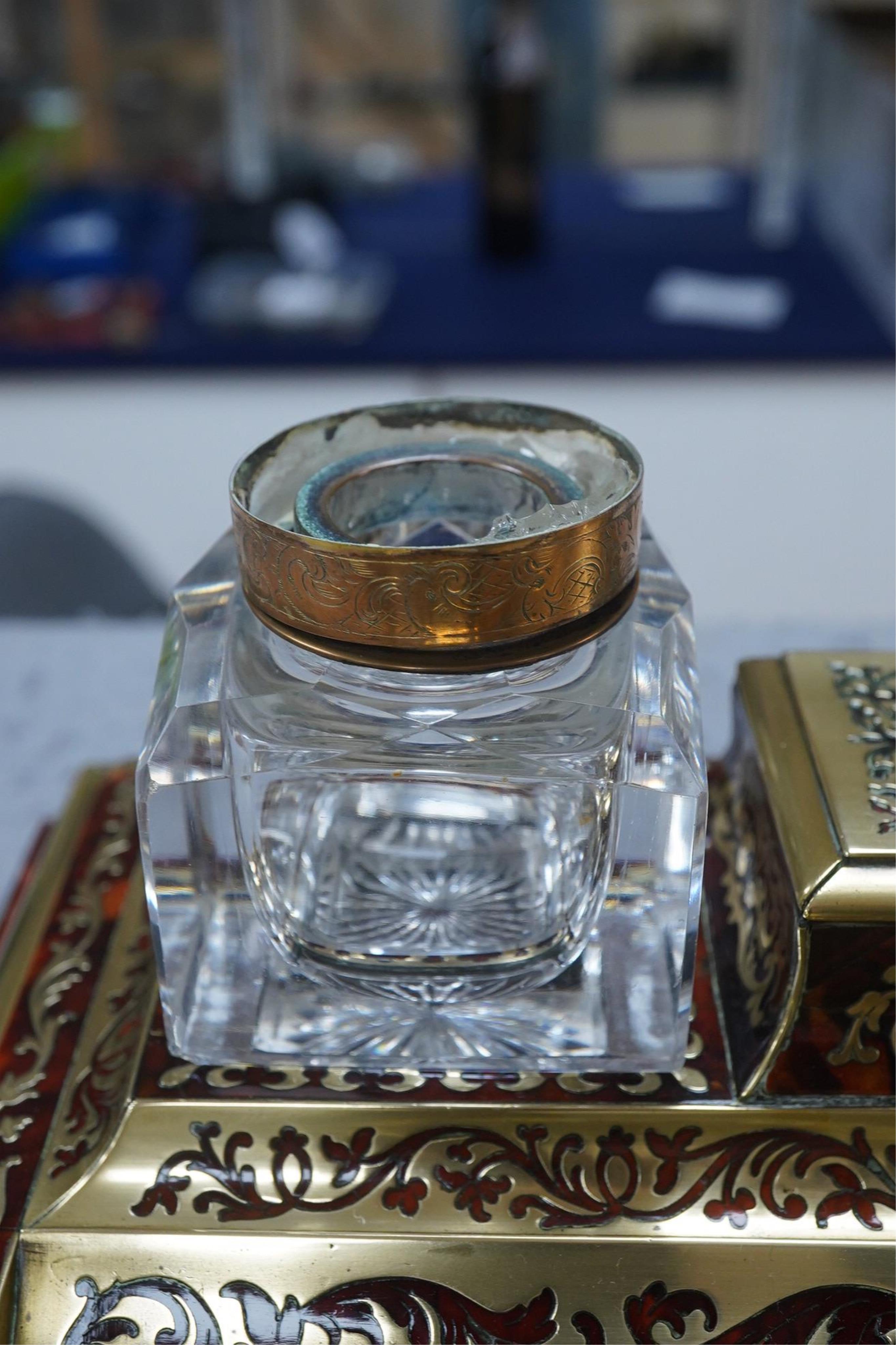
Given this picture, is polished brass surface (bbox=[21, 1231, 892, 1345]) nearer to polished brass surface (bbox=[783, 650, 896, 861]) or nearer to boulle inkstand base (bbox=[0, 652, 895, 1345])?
boulle inkstand base (bbox=[0, 652, 895, 1345])

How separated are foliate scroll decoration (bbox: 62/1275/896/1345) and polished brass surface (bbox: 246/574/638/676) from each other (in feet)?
0.61

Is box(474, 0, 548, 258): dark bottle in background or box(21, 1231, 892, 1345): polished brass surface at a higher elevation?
box(474, 0, 548, 258): dark bottle in background

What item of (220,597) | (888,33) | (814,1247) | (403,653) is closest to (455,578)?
(403,653)

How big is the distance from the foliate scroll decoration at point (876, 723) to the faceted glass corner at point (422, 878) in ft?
0.21

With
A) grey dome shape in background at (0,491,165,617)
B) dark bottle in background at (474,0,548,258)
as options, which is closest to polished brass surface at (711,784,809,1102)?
grey dome shape in background at (0,491,165,617)

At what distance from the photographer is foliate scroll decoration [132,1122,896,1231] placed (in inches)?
15.6

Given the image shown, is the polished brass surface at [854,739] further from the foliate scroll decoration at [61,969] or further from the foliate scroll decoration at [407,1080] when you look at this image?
the foliate scroll decoration at [61,969]

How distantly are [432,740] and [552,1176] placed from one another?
0.14 metres

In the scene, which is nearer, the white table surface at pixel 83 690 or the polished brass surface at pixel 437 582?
the polished brass surface at pixel 437 582

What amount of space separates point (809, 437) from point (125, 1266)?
1262 mm

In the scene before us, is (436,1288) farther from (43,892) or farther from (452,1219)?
(43,892)

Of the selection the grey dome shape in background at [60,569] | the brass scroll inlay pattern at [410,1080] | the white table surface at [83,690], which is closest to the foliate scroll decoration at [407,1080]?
the brass scroll inlay pattern at [410,1080]

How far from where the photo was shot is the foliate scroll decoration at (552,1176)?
1.30ft

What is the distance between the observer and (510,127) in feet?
5.07
